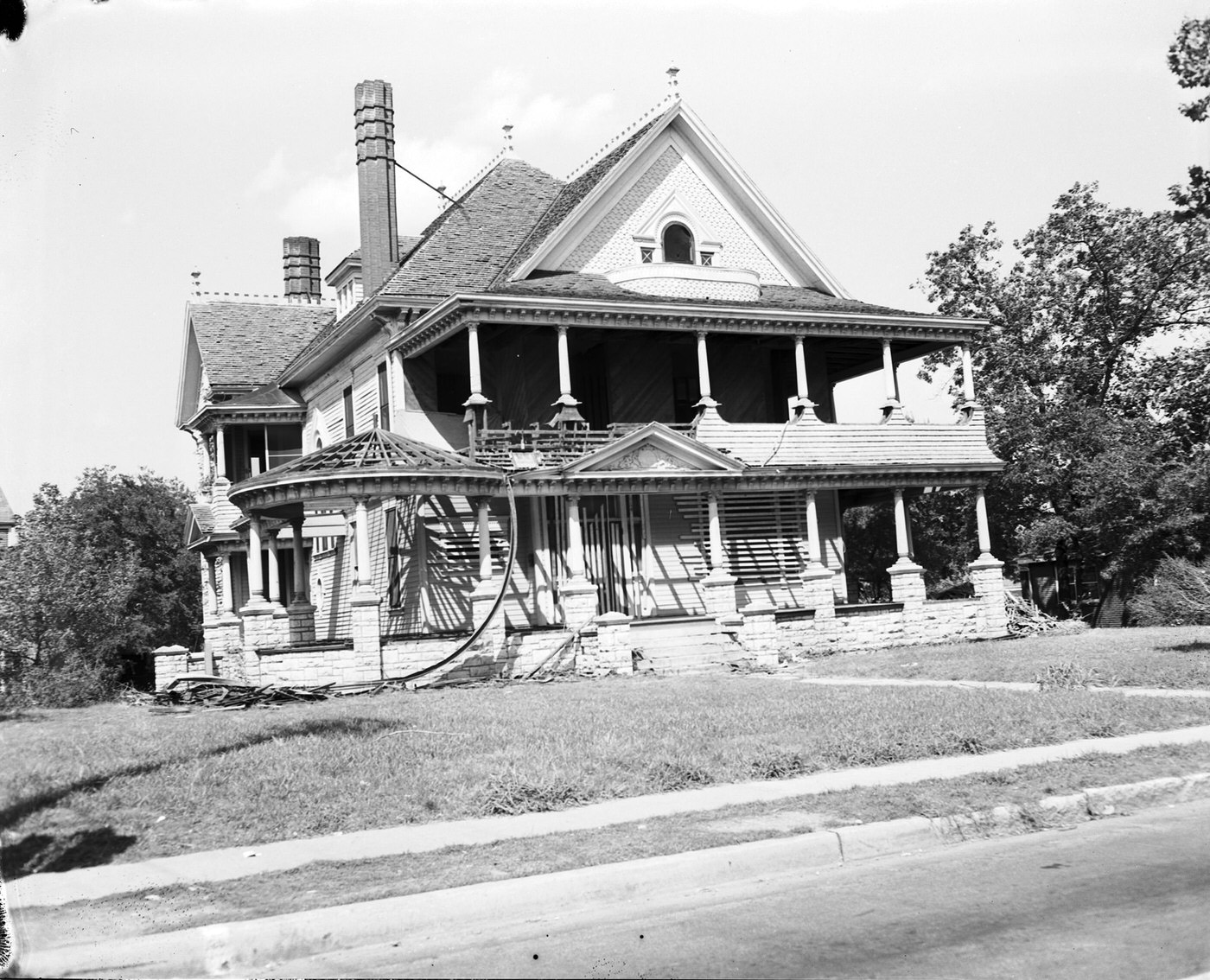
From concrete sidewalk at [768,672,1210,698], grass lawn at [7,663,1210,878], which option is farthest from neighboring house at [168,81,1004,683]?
grass lawn at [7,663,1210,878]

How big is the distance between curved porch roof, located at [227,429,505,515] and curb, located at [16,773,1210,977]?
14.2m

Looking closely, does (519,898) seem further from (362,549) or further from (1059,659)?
(362,549)

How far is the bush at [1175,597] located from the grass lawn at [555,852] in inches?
506

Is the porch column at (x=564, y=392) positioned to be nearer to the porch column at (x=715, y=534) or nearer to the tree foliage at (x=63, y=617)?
the porch column at (x=715, y=534)

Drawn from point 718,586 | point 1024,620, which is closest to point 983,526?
point 1024,620

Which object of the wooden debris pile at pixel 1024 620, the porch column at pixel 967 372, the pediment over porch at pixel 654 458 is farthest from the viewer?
the porch column at pixel 967 372

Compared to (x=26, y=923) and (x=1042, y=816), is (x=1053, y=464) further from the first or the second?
(x=26, y=923)

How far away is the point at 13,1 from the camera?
7840 millimetres

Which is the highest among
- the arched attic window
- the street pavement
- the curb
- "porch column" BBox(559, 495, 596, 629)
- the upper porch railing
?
the arched attic window

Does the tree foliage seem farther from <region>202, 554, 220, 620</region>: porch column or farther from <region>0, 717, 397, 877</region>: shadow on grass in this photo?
<region>0, 717, 397, 877</region>: shadow on grass

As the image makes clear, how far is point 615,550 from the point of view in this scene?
90.8 ft

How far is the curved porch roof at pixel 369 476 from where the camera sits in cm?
2175

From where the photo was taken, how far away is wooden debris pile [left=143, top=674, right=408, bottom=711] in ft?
64.0

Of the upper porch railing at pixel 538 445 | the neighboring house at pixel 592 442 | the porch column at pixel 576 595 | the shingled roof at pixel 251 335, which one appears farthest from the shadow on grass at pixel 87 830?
the shingled roof at pixel 251 335
